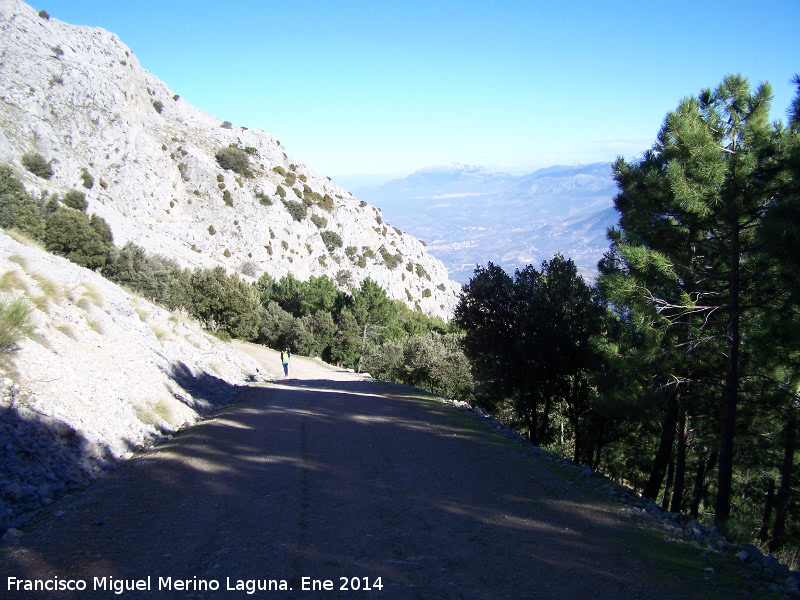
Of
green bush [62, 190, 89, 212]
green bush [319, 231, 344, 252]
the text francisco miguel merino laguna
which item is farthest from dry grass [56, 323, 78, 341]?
green bush [319, 231, 344, 252]

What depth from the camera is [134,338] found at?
45.8 feet

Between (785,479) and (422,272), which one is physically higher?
(422,272)

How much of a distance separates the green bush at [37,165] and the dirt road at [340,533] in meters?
50.4

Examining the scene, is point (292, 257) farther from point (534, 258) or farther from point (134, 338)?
point (534, 258)

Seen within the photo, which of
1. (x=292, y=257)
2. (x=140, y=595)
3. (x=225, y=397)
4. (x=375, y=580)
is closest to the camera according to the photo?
(x=140, y=595)

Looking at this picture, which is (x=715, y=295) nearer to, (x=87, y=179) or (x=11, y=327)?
(x=11, y=327)

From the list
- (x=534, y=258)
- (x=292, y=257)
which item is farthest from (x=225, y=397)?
(x=534, y=258)

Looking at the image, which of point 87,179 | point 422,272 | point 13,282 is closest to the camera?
point 13,282

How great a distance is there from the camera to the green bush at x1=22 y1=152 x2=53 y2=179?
46.8m

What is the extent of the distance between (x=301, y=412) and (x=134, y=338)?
5.13 m

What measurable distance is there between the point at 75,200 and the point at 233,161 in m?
29.9

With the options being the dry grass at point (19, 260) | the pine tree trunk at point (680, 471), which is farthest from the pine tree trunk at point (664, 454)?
the dry grass at point (19, 260)

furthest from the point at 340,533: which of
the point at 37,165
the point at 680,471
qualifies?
the point at 37,165

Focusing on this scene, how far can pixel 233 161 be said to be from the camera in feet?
238
